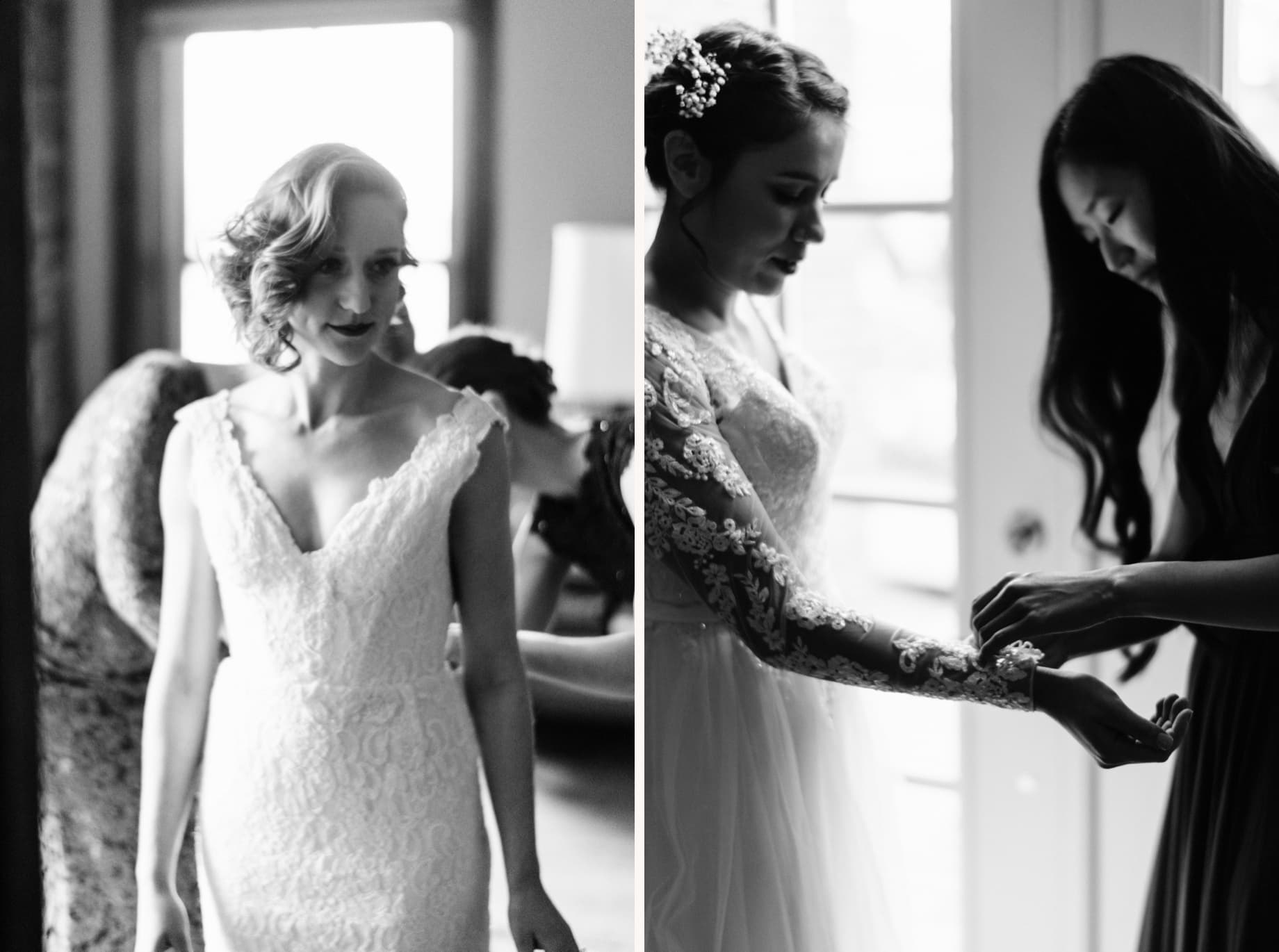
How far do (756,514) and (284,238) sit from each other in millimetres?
683

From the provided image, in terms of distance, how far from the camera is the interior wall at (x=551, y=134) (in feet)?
4.97

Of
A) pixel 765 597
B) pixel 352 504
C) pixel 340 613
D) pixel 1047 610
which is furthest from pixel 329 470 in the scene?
pixel 1047 610

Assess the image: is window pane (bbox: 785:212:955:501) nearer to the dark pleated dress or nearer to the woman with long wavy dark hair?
the woman with long wavy dark hair

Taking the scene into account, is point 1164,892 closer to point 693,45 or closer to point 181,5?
point 693,45

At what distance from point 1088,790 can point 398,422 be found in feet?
3.28

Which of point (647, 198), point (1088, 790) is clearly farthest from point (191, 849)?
point (1088, 790)

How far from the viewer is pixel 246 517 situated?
1479mm

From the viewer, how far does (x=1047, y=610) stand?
1494 millimetres

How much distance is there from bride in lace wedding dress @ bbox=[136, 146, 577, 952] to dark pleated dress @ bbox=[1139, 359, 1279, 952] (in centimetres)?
81

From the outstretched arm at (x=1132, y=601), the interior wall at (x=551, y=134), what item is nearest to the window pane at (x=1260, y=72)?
the outstretched arm at (x=1132, y=601)

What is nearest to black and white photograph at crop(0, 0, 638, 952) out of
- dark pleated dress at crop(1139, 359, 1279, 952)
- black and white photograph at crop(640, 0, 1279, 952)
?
black and white photograph at crop(640, 0, 1279, 952)

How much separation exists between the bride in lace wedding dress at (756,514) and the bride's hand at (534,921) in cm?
14

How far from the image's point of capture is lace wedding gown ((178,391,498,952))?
4.82 feet

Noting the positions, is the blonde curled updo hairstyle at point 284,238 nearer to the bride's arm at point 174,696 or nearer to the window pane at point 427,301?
the window pane at point 427,301
